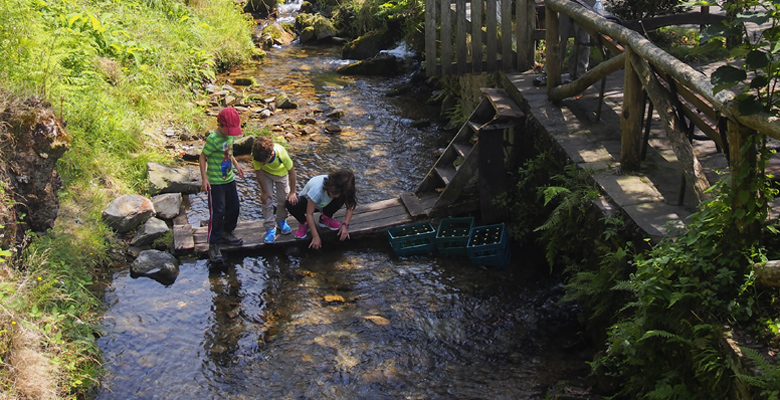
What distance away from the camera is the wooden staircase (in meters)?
6.89

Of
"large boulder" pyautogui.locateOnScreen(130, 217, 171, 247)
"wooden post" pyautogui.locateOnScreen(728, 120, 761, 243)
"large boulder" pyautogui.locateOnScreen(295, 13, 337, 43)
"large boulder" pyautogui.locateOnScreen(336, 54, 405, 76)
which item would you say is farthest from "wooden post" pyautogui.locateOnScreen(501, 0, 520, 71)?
"large boulder" pyautogui.locateOnScreen(295, 13, 337, 43)

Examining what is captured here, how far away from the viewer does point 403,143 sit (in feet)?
33.0

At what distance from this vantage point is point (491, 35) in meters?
8.20

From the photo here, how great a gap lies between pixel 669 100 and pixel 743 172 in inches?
71.1

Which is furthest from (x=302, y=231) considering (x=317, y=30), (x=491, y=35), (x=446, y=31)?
(x=317, y=30)

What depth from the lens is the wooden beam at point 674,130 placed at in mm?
4559

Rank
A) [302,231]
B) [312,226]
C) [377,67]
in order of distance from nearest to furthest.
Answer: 1. [312,226]
2. [302,231]
3. [377,67]

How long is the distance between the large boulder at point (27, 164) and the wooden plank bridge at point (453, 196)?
1.33 meters

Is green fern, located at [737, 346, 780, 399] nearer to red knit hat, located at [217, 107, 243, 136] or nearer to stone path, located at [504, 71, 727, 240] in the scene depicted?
stone path, located at [504, 71, 727, 240]

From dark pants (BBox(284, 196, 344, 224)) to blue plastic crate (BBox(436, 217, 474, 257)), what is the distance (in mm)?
1126

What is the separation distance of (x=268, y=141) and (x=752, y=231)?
14.8 ft

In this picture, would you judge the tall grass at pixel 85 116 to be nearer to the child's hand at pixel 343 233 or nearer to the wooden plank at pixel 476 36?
the child's hand at pixel 343 233

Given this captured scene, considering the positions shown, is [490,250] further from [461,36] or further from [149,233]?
[149,233]

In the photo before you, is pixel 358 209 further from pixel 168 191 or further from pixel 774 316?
pixel 774 316
